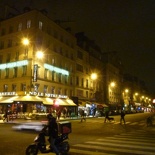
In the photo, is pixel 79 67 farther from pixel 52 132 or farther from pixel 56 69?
pixel 52 132

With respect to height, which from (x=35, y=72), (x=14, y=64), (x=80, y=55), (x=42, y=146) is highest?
(x=80, y=55)

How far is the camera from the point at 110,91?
7262cm

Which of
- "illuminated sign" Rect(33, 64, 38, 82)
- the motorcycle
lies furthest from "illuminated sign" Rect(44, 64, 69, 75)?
the motorcycle

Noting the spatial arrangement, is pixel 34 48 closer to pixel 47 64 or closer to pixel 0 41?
pixel 47 64

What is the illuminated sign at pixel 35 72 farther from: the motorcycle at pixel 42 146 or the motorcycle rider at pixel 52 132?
the motorcycle rider at pixel 52 132

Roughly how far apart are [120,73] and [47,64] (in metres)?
52.5

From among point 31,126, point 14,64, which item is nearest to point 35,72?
point 14,64

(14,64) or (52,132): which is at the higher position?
(14,64)

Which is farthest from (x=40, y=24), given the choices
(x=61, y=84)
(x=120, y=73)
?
(x=120, y=73)

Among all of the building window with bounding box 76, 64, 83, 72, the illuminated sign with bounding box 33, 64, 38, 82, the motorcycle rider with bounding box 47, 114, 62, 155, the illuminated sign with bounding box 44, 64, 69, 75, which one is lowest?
the motorcycle rider with bounding box 47, 114, 62, 155

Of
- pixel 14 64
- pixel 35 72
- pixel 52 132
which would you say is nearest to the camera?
pixel 52 132

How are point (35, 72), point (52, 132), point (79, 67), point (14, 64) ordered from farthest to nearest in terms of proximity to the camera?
point (79, 67), point (14, 64), point (35, 72), point (52, 132)

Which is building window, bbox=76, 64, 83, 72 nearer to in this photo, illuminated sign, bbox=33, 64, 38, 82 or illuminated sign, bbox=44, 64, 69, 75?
illuminated sign, bbox=44, 64, 69, 75

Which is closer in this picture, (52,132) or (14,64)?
(52,132)
